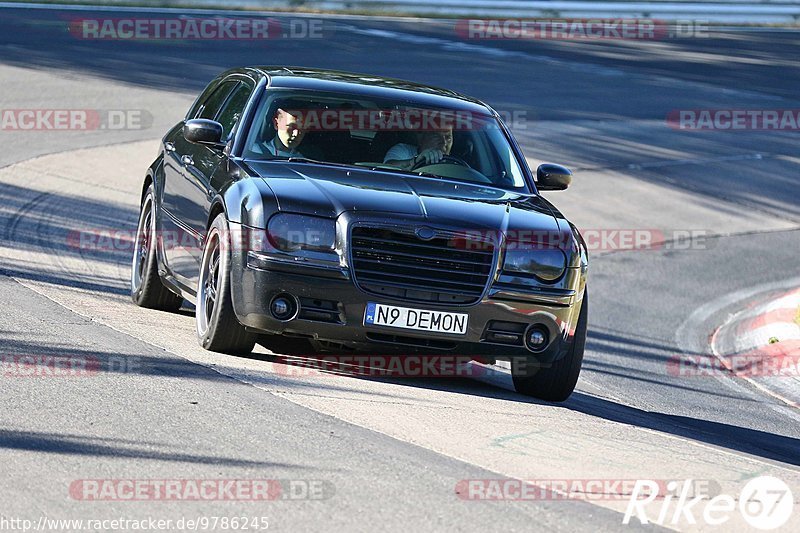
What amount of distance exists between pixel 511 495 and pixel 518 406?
2.06 metres

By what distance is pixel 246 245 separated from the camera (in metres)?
7.18

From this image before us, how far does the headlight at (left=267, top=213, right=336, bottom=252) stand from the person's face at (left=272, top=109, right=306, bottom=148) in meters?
1.15

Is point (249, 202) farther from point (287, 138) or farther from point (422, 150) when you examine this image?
point (422, 150)

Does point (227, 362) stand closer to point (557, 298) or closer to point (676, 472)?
point (557, 298)

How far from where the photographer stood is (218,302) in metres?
7.38

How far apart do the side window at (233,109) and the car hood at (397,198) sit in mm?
820

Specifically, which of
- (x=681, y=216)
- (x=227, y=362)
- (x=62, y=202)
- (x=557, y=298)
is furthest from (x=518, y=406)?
(x=681, y=216)

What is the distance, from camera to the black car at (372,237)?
23.4 feet

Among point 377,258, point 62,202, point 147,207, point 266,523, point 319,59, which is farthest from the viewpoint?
point 319,59
